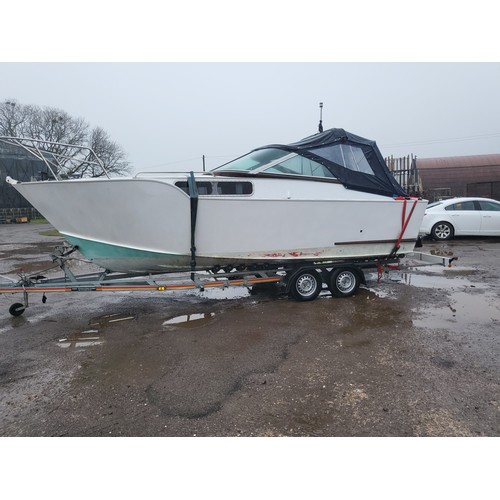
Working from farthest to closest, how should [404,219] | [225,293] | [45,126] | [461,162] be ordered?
[45,126]
[461,162]
[225,293]
[404,219]

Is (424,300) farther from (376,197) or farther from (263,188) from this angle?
(263,188)

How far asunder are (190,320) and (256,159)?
2.66 metres

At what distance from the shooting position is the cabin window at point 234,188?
16.3 ft

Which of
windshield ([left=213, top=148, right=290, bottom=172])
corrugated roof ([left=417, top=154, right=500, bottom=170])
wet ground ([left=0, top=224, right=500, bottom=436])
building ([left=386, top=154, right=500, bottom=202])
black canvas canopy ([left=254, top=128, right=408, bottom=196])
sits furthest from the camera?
corrugated roof ([left=417, top=154, right=500, bottom=170])

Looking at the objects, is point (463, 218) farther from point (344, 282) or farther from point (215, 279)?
point (215, 279)

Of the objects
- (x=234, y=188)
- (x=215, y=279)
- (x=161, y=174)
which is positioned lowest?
(x=215, y=279)

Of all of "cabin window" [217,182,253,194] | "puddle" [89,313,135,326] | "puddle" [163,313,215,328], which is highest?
"cabin window" [217,182,253,194]

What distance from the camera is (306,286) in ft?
19.0

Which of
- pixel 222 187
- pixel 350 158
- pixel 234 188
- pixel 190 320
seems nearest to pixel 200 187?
pixel 222 187

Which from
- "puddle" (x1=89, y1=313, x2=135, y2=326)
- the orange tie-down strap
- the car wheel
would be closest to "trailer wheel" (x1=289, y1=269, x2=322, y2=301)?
the orange tie-down strap

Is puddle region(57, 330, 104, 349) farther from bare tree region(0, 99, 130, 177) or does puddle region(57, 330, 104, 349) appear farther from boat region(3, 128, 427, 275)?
bare tree region(0, 99, 130, 177)

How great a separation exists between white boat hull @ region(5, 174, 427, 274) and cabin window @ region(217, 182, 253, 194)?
104mm

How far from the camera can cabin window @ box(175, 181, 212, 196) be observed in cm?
488
